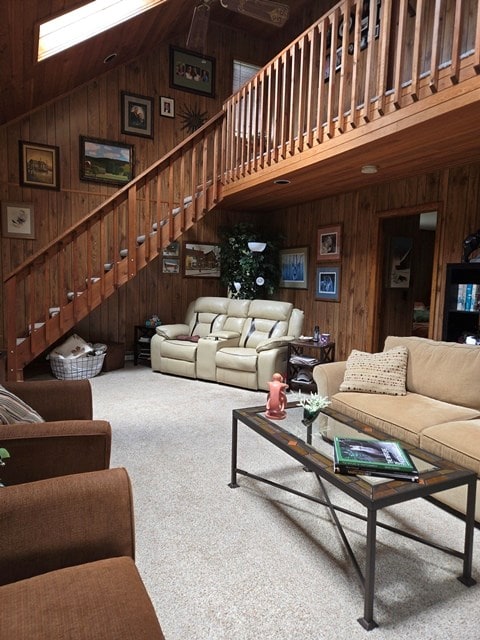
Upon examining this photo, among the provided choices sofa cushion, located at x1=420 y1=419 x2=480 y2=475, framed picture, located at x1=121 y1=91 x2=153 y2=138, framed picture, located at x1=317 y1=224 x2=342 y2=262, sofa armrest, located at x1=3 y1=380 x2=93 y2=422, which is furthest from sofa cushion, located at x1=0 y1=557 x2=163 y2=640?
framed picture, located at x1=121 y1=91 x2=153 y2=138

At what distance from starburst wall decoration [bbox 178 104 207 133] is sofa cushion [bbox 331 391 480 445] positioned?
4.96 m

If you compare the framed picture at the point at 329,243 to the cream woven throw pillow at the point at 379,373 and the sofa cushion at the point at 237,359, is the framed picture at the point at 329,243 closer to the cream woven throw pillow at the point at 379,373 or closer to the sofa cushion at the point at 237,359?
the sofa cushion at the point at 237,359

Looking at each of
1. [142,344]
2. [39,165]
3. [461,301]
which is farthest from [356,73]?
[142,344]

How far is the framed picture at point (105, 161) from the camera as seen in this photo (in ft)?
18.3

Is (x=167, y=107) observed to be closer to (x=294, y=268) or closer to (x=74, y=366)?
(x=294, y=268)

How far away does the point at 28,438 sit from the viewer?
1673 mm

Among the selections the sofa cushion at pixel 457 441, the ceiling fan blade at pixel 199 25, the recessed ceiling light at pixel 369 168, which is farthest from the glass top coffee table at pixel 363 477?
the ceiling fan blade at pixel 199 25

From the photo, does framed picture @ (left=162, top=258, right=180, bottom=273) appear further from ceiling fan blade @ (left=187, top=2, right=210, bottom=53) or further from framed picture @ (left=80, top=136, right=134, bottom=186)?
ceiling fan blade @ (left=187, top=2, right=210, bottom=53)

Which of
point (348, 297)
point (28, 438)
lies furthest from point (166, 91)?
point (28, 438)

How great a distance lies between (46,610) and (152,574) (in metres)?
0.91

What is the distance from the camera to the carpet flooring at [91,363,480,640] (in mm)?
1527

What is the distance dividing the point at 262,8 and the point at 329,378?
2994mm

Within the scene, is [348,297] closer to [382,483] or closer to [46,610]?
[382,483]

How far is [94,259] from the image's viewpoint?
5789 millimetres
